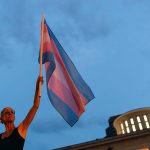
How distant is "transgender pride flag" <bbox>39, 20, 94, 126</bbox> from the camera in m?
6.98

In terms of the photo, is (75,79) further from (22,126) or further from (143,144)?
(143,144)

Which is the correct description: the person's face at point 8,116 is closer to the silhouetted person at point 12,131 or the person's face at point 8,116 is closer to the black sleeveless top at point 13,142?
the silhouetted person at point 12,131

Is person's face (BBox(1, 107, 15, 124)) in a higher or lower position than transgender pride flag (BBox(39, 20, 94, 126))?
lower

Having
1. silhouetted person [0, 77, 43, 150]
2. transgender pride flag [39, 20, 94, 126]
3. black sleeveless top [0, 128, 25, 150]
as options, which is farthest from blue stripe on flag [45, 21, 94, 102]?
black sleeveless top [0, 128, 25, 150]

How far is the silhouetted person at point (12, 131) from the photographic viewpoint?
4.39m

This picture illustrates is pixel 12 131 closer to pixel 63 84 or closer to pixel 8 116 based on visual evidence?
pixel 8 116

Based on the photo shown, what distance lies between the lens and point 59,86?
7352 millimetres

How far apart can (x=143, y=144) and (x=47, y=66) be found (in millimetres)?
24665

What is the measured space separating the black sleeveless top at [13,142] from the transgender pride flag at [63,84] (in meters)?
2.30

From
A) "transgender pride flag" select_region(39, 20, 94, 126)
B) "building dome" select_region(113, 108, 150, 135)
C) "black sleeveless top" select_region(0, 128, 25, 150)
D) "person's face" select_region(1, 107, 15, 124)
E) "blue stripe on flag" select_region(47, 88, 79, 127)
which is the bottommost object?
"black sleeveless top" select_region(0, 128, 25, 150)

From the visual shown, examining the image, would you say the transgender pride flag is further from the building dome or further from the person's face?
the building dome

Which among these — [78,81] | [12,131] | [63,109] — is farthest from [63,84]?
[12,131]

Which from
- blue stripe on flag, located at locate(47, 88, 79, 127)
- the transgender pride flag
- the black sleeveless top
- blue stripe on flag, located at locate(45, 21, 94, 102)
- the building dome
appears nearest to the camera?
the black sleeveless top

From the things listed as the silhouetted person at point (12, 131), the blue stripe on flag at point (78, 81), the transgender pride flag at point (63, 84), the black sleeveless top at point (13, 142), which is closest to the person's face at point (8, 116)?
the silhouetted person at point (12, 131)
